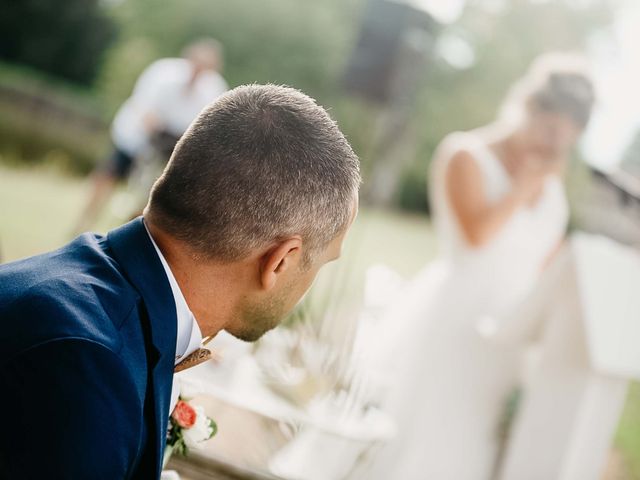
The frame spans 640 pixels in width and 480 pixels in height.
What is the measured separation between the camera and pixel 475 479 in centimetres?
309

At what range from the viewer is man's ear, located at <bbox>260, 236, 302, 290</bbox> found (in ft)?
3.92

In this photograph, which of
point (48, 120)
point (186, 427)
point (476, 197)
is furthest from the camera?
point (48, 120)

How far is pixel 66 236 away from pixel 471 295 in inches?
202

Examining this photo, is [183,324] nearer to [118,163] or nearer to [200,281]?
[200,281]

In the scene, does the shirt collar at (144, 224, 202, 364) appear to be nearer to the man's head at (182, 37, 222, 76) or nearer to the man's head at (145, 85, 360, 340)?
the man's head at (145, 85, 360, 340)

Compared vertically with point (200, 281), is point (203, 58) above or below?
above

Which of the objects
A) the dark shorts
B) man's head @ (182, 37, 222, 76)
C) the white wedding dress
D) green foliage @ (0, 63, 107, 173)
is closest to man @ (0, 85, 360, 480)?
the white wedding dress

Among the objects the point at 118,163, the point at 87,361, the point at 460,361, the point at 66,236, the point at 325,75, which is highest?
the point at 87,361

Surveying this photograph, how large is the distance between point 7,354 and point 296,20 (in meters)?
26.3

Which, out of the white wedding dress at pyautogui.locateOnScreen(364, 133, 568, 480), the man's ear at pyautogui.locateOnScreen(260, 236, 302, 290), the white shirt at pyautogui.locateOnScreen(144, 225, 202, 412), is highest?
the man's ear at pyautogui.locateOnScreen(260, 236, 302, 290)

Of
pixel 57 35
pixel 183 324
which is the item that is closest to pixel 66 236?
pixel 183 324

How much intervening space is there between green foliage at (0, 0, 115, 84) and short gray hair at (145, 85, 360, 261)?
2161cm

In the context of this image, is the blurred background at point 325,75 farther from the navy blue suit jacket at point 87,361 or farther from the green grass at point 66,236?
the navy blue suit jacket at point 87,361

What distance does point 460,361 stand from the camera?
10.1 ft
